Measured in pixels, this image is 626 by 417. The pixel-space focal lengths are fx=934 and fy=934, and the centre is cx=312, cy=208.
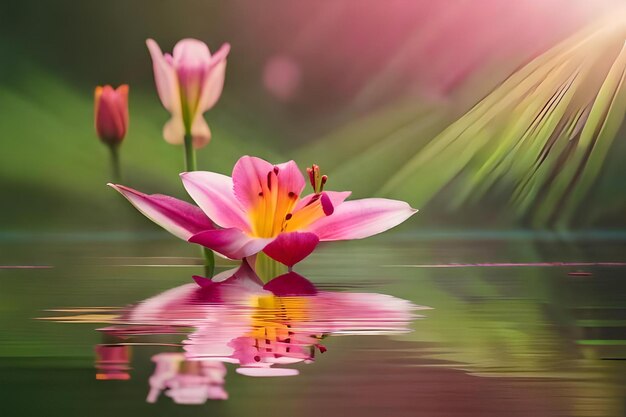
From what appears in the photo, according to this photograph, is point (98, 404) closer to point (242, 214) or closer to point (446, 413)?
point (446, 413)

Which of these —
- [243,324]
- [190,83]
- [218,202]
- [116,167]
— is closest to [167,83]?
[190,83]

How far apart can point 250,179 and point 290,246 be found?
55mm

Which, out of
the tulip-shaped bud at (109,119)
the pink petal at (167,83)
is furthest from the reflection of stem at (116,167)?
the pink petal at (167,83)

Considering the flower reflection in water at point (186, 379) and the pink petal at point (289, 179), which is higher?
the pink petal at point (289, 179)

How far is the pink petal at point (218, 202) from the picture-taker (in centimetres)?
51

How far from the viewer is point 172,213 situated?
0.49m

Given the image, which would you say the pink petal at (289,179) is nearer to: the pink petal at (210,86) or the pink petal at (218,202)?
the pink petal at (218,202)

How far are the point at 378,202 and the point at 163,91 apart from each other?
189 mm

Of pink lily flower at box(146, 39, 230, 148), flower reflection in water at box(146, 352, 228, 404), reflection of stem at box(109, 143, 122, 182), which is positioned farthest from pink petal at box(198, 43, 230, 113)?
reflection of stem at box(109, 143, 122, 182)

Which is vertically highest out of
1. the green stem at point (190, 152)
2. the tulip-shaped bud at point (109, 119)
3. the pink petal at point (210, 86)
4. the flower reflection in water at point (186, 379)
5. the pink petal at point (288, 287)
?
the tulip-shaped bud at point (109, 119)

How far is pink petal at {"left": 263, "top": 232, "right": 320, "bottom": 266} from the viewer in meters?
0.47

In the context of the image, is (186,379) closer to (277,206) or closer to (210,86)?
(277,206)

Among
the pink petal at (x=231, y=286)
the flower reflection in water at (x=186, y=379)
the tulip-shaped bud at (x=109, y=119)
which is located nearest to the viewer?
the flower reflection in water at (x=186, y=379)

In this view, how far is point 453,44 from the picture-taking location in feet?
4.34
